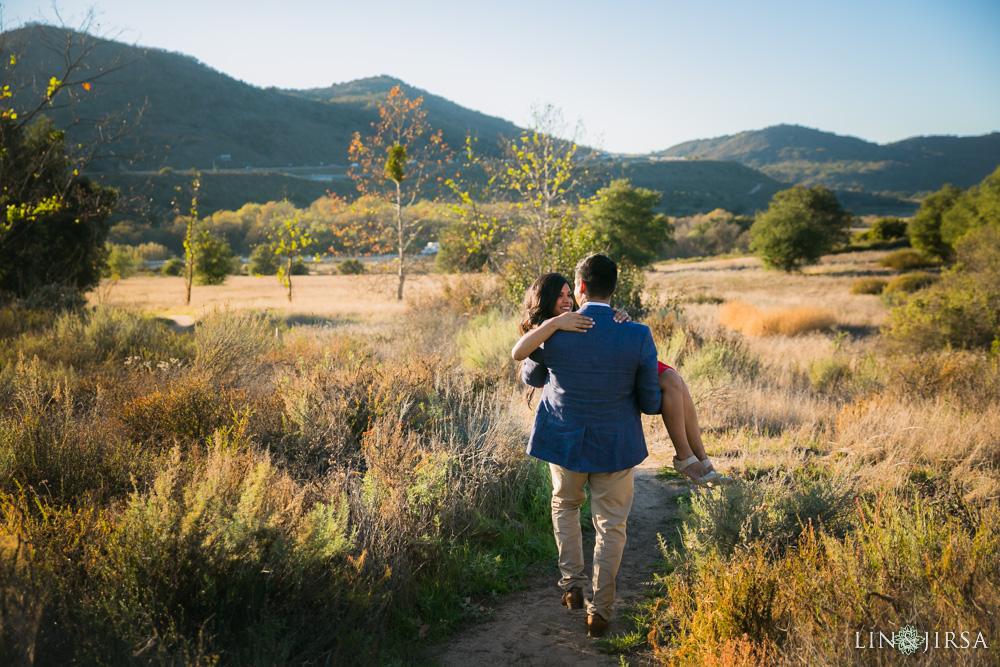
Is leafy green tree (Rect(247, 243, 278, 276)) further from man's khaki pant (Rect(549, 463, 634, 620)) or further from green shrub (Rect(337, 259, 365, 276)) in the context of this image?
man's khaki pant (Rect(549, 463, 634, 620))

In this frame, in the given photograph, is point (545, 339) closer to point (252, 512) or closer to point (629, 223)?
point (252, 512)

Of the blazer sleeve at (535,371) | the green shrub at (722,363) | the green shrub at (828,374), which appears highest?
the blazer sleeve at (535,371)

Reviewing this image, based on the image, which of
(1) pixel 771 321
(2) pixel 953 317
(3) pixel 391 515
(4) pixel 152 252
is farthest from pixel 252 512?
(4) pixel 152 252

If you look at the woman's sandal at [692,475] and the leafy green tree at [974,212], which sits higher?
the leafy green tree at [974,212]

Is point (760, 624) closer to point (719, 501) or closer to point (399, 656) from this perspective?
point (719, 501)

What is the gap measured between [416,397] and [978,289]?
40.3ft

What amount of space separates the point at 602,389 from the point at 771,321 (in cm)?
1369

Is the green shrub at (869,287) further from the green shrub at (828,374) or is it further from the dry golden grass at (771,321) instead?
the green shrub at (828,374)

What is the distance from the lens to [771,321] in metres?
14.7

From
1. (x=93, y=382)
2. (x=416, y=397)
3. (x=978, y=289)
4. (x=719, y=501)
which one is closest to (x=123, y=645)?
(x=719, y=501)

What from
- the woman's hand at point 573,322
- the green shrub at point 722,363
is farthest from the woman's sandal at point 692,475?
the green shrub at point 722,363

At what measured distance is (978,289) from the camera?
11195mm

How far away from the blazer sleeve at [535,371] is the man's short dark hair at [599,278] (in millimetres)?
473

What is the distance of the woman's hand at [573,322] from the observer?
270 cm
